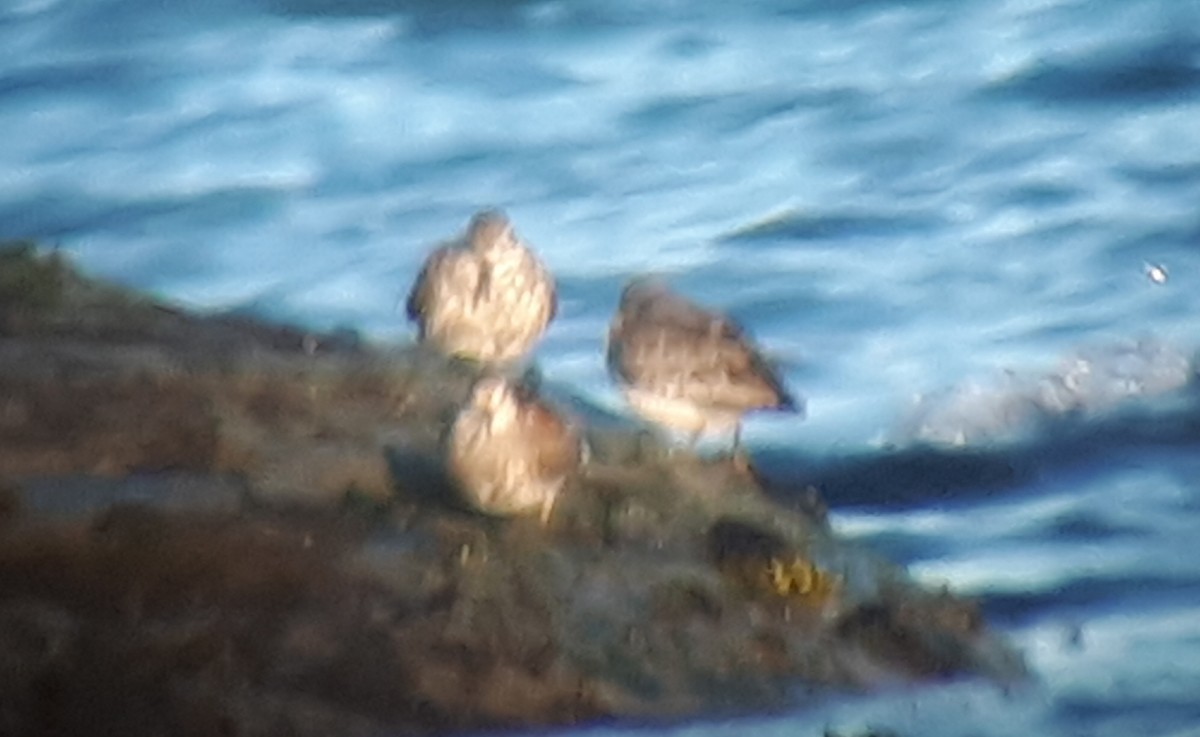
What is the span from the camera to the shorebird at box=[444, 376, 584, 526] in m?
6.39

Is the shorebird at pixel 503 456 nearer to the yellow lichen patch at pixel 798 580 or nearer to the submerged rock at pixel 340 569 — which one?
the submerged rock at pixel 340 569

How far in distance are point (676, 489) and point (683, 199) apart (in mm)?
3229

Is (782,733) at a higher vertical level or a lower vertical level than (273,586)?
lower

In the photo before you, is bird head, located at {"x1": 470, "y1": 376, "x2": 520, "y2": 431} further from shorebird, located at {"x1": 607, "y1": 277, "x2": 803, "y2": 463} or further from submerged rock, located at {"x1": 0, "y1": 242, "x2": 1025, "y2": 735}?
shorebird, located at {"x1": 607, "y1": 277, "x2": 803, "y2": 463}

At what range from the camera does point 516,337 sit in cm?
825

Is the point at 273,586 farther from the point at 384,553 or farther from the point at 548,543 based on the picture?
the point at 548,543

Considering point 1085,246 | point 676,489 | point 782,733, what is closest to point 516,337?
point 676,489

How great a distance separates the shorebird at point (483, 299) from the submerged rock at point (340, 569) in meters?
0.43

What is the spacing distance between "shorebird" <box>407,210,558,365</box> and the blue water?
108cm

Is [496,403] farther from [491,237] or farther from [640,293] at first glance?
[640,293]

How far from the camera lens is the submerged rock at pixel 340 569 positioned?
544cm

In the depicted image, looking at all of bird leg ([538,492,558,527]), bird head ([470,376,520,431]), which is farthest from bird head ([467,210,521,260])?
bird leg ([538,492,558,527])

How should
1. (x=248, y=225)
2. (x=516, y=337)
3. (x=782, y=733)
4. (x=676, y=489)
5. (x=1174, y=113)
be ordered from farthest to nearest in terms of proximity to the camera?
1. (x=248, y=225)
2. (x=1174, y=113)
3. (x=516, y=337)
4. (x=676, y=489)
5. (x=782, y=733)

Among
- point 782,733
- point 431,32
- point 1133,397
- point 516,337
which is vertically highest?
point 431,32
